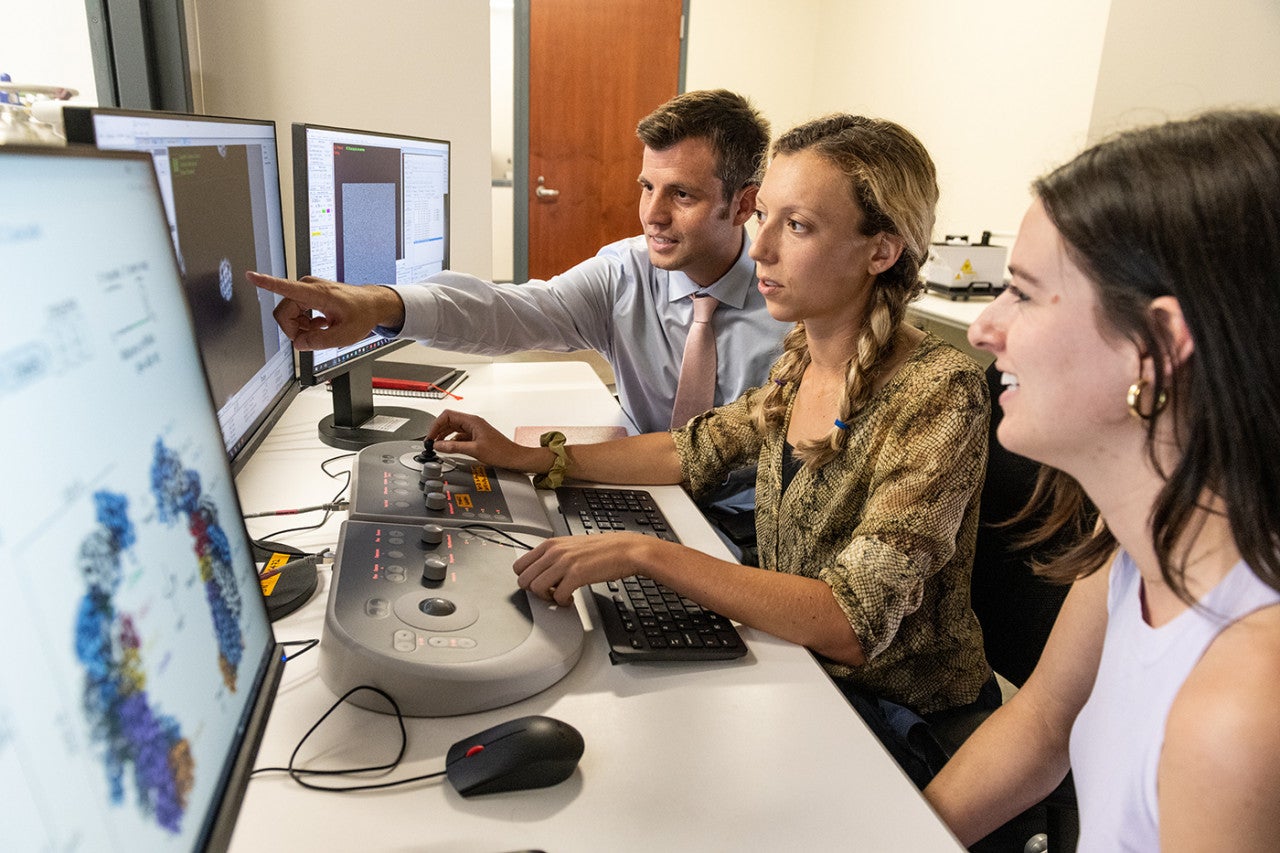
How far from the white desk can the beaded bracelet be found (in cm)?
39

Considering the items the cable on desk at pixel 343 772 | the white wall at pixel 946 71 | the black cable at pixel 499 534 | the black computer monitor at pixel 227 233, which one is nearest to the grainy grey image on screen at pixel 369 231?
the black computer monitor at pixel 227 233

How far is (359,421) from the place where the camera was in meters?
1.54

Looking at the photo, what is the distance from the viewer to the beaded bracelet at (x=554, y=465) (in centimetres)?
131

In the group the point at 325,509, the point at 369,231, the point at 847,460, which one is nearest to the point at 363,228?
the point at 369,231

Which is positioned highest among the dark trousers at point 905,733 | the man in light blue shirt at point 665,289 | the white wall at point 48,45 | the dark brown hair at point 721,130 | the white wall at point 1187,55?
the white wall at point 1187,55

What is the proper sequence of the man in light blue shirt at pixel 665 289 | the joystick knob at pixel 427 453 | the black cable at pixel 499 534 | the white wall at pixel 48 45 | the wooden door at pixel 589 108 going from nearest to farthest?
1. the black cable at pixel 499 534
2. the joystick knob at pixel 427 453
3. the man in light blue shirt at pixel 665 289
4. the white wall at pixel 48 45
5. the wooden door at pixel 589 108

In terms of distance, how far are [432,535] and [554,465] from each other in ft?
1.20

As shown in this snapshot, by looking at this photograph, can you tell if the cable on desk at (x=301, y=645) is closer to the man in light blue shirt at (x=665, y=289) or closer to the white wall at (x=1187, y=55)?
the man in light blue shirt at (x=665, y=289)

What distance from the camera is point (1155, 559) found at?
0.66 metres

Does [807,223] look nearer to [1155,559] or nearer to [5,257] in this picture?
[1155,559]

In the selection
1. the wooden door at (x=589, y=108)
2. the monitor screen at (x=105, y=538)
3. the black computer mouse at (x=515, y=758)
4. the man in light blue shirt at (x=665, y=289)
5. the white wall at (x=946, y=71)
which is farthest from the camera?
the wooden door at (x=589, y=108)

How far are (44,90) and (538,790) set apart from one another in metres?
1.68

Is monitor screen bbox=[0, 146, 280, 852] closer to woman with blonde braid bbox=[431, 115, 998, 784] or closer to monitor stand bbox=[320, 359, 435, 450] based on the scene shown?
woman with blonde braid bbox=[431, 115, 998, 784]

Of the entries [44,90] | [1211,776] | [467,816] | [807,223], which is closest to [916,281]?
[807,223]
